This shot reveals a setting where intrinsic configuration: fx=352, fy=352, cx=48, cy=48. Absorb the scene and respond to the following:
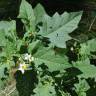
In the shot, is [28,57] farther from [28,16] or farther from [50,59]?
[28,16]

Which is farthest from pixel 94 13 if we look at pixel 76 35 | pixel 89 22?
pixel 76 35

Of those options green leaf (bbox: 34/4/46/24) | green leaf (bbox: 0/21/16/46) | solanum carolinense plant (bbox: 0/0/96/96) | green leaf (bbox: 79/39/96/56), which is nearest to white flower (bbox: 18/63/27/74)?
solanum carolinense plant (bbox: 0/0/96/96)

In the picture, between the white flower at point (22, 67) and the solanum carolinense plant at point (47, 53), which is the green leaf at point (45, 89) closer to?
the solanum carolinense plant at point (47, 53)

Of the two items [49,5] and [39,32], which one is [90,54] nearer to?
[39,32]

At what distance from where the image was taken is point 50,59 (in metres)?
1.43

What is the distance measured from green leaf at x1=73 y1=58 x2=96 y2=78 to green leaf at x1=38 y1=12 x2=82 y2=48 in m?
0.18

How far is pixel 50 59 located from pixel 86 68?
0.90 feet

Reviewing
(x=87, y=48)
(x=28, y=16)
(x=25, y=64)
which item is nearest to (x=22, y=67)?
(x=25, y=64)

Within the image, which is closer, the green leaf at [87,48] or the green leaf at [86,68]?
the green leaf at [86,68]

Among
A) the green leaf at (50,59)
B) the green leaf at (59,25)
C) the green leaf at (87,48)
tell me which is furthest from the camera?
the green leaf at (87,48)

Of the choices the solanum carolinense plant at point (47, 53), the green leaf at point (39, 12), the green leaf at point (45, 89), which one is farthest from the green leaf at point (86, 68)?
the green leaf at point (39, 12)

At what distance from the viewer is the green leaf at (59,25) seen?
155cm

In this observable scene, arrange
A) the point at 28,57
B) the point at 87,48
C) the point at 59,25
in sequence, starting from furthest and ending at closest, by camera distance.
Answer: the point at 87,48 < the point at 59,25 < the point at 28,57

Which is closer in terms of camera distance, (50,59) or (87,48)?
(50,59)
